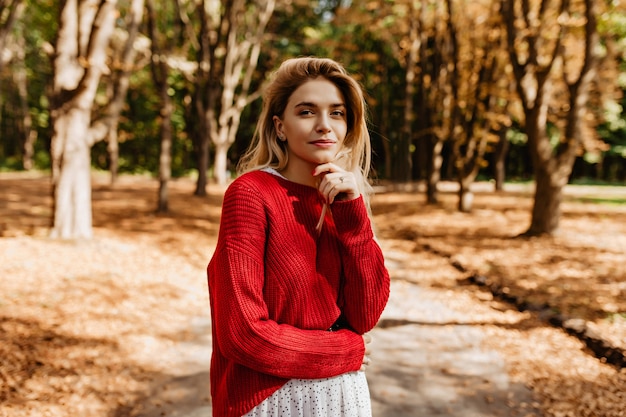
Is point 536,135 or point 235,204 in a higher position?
point 536,135

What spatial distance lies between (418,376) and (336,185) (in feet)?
12.2

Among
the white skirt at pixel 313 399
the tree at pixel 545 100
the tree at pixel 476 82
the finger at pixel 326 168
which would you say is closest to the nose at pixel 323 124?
the finger at pixel 326 168

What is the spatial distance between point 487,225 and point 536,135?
2925mm

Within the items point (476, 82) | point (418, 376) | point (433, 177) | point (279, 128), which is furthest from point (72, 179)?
point (476, 82)

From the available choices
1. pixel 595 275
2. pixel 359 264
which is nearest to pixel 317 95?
pixel 359 264

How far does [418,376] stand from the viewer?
4.73 metres

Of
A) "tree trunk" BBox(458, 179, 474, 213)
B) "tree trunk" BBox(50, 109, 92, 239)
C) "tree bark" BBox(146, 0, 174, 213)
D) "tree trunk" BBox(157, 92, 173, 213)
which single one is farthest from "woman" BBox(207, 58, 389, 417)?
"tree trunk" BBox(458, 179, 474, 213)

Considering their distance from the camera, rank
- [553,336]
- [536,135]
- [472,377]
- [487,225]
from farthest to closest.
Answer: [487,225] → [536,135] → [553,336] → [472,377]

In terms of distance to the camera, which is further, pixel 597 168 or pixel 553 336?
pixel 597 168

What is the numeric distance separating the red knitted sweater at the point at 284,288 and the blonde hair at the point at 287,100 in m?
0.15

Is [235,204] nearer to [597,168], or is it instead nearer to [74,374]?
[74,374]

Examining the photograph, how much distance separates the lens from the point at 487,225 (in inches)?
496

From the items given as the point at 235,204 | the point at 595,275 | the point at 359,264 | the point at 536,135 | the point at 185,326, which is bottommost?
the point at 185,326

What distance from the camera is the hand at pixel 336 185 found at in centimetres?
153
